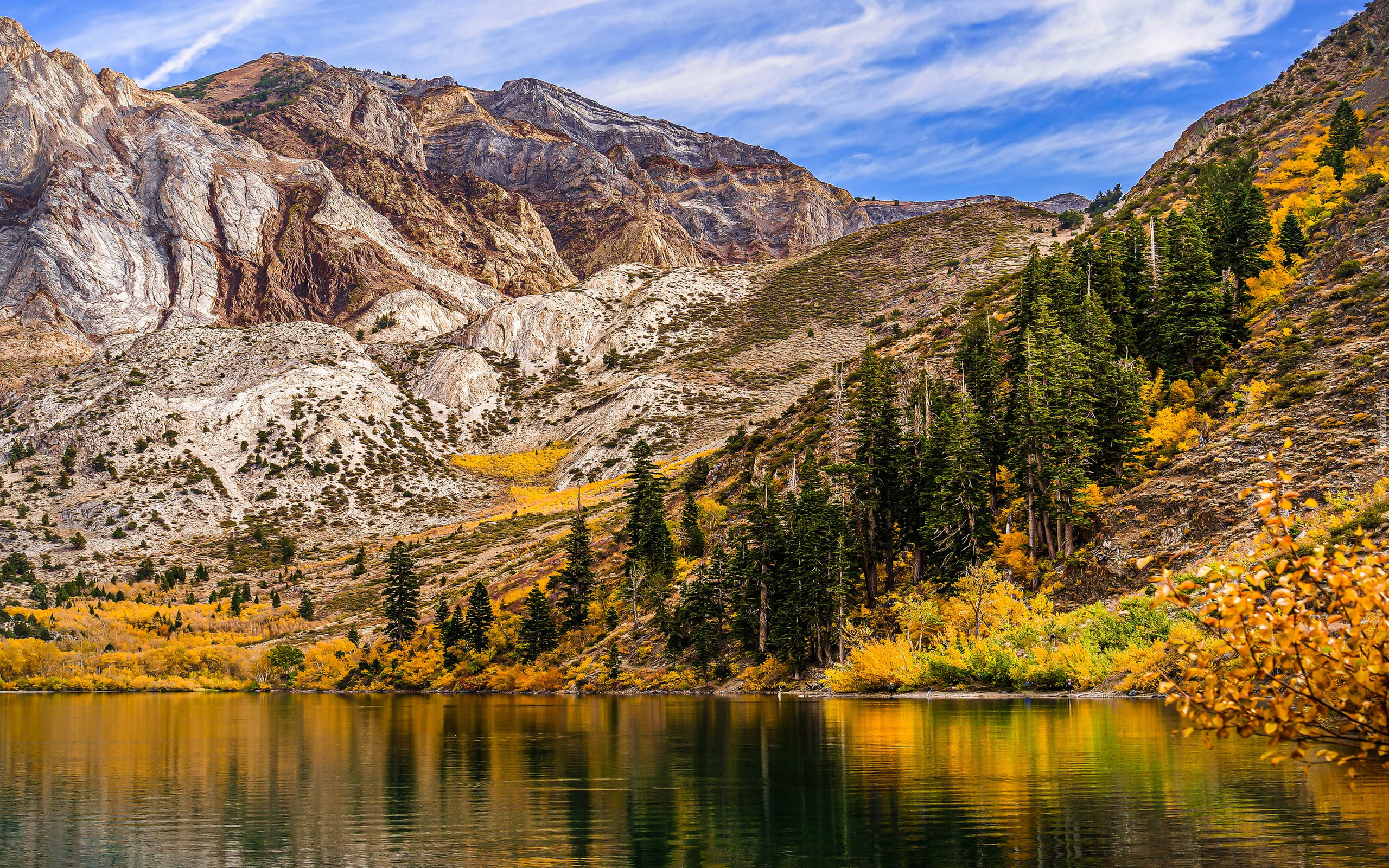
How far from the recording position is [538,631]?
7931 centimetres

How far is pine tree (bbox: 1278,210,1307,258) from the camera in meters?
67.1

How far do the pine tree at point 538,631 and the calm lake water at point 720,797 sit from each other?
3602 centimetres

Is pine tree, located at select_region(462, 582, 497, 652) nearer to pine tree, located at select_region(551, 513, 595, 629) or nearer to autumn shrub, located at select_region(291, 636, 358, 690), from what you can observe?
pine tree, located at select_region(551, 513, 595, 629)

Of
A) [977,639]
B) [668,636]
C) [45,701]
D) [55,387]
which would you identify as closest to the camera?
[977,639]

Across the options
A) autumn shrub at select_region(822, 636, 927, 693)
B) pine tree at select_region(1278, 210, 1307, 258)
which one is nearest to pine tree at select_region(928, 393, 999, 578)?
autumn shrub at select_region(822, 636, 927, 693)

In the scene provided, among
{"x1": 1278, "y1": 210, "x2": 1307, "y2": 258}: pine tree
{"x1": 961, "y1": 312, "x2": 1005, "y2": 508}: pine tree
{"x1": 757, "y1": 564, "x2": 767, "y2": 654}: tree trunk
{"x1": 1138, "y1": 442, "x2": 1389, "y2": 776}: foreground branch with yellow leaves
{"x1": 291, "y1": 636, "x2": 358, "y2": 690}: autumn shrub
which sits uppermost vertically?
{"x1": 1278, "y1": 210, "x2": 1307, "y2": 258}: pine tree

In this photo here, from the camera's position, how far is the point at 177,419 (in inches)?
5827

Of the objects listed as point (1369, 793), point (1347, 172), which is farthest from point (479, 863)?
point (1347, 172)

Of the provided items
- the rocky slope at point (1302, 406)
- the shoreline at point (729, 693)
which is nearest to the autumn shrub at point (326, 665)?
the shoreline at point (729, 693)

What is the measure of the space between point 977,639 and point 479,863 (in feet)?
127

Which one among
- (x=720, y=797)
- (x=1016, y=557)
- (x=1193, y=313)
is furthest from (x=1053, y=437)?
(x=720, y=797)

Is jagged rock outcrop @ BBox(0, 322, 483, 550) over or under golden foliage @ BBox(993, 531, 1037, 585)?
over

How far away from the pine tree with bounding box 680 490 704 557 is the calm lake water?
127ft

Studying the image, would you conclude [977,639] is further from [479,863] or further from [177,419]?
[177,419]
